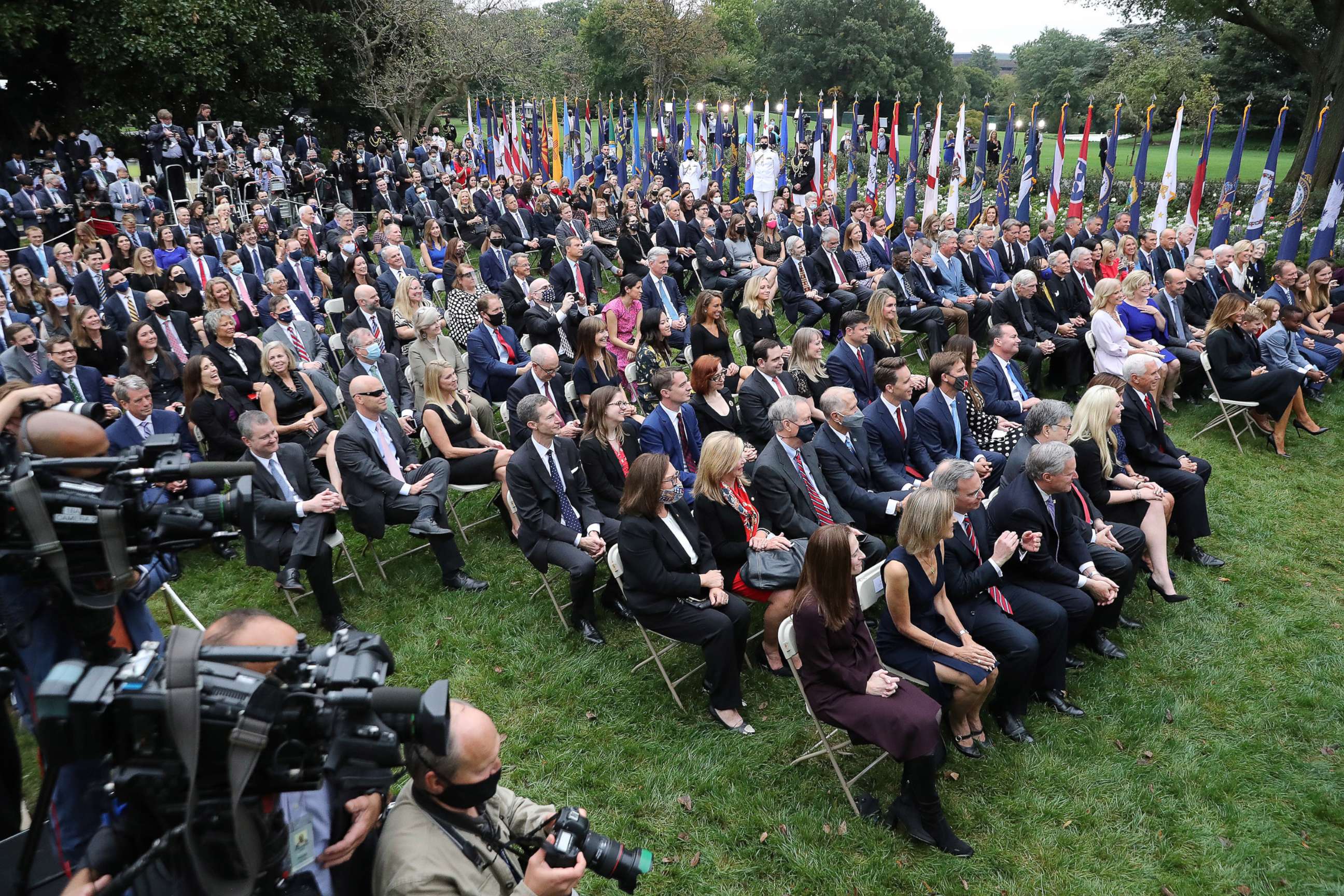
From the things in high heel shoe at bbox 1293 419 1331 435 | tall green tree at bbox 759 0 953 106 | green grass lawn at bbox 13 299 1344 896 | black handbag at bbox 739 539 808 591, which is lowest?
green grass lawn at bbox 13 299 1344 896

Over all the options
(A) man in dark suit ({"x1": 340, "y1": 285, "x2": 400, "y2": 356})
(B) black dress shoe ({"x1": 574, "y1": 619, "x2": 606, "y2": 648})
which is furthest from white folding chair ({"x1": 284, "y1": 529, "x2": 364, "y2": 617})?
(A) man in dark suit ({"x1": 340, "y1": 285, "x2": 400, "y2": 356})

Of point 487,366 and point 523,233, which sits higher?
point 523,233

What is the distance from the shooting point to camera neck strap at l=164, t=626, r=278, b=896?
195 centimetres

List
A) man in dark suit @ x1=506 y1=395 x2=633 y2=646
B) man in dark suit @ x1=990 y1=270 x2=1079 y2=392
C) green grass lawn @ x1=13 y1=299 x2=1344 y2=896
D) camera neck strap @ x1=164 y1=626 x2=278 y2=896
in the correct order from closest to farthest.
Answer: camera neck strap @ x1=164 y1=626 x2=278 y2=896
green grass lawn @ x1=13 y1=299 x2=1344 y2=896
man in dark suit @ x1=506 y1=395 x2=633 y2=646
man in dark suit @ x1=990 y1=270 x2=1079 y2=392

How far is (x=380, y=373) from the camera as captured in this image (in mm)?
7891

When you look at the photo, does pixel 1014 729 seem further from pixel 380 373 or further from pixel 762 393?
pixel 380 373

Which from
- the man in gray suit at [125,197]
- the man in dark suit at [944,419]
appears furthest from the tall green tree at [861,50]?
the man in dark suit at [944,419]

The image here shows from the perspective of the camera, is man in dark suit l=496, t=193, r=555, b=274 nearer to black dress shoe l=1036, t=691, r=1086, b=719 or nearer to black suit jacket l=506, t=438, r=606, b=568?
black suit jacket l=506, t=438, r=606, b=568

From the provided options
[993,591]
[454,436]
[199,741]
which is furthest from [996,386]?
[199,741]

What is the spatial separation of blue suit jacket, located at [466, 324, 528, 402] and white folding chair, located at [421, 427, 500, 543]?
1309 mm

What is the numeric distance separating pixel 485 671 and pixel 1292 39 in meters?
20.5

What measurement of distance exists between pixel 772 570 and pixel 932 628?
1044 mm

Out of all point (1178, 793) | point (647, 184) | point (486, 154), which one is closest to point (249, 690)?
point (1178, 793)

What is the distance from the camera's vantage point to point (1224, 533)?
7.27 meters
